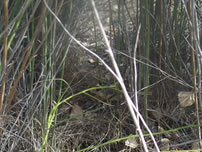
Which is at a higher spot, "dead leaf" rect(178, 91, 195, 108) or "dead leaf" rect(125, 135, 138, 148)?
"dead leaf" rect(178, 91, 195, 108)

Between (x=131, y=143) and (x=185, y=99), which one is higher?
(x=185, y=99)

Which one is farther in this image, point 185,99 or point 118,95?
point 118,95

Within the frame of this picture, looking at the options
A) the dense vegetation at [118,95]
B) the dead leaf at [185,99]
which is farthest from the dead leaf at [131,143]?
the dead leaf at [185,99]

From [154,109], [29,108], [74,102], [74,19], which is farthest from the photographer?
[74,102]

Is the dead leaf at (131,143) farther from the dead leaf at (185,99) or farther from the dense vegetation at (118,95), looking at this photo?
the dead leaf at (185,99)

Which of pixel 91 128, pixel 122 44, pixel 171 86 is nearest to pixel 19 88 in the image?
pixel 91 128

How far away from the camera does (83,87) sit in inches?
53.5

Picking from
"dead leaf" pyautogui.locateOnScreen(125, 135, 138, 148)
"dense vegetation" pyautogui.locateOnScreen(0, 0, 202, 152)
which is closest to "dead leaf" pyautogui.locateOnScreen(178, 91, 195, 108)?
"dense vegetation" pyautogui.locateOnScreen(0, 0, 202, 152)

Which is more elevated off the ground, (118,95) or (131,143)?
(118,95)

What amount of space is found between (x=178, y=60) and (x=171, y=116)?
0.70ft

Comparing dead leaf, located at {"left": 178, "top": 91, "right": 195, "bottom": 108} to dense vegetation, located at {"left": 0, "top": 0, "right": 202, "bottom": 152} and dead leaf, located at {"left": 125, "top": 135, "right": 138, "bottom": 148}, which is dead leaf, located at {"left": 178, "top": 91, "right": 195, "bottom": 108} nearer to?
dense vegetation, located at {"left": 0, "top": 0, "right": 202, "bottom": 152}

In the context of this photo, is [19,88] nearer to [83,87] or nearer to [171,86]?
[83,87]

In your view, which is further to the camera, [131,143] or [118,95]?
[118,95]

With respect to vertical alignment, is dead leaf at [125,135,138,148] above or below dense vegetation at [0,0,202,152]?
below
